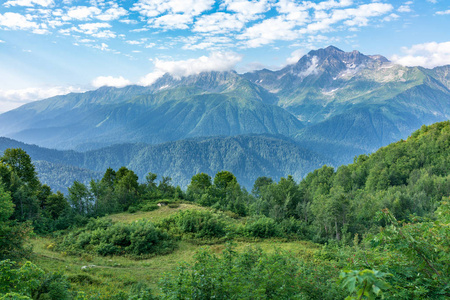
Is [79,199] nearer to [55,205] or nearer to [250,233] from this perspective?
[55,205]

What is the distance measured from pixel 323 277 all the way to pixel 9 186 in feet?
142

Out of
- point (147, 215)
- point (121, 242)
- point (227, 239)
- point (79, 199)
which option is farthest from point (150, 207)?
point (227, 239)

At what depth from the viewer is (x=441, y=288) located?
4.93 meters

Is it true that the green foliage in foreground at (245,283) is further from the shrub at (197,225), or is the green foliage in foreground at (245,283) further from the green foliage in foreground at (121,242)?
the shrub at (197,225)

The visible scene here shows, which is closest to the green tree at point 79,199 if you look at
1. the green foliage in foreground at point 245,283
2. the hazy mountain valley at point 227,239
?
the hazy mountain valley at point 227,239

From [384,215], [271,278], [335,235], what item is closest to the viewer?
[384,215]

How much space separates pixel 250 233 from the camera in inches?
1308

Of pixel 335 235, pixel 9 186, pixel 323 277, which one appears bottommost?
pixel 335 235

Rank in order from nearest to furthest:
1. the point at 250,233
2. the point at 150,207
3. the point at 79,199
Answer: the point at 250,233 < the point at 79,199 < the point at 150,207

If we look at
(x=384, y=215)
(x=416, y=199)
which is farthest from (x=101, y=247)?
(x=416, y=199)

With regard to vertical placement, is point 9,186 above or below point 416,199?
above

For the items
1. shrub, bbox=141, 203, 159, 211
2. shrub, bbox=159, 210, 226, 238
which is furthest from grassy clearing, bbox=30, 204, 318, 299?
shrub, bbox=141, 203, 159, 211

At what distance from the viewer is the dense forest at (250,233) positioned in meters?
5.67

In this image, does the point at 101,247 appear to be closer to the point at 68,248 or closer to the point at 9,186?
the point at 68,248
